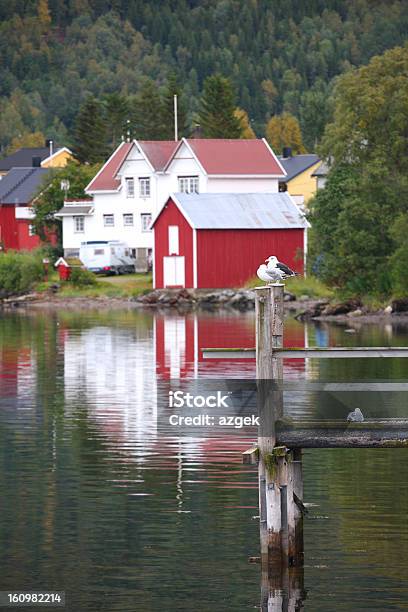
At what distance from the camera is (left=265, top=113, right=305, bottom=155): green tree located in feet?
562

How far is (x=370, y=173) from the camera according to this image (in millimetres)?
57125

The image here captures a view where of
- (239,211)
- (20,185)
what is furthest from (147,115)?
(239,211)

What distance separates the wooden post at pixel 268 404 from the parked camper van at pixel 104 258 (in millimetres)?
67119

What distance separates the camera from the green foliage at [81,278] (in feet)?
254

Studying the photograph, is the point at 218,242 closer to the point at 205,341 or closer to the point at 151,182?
the point at 151,182

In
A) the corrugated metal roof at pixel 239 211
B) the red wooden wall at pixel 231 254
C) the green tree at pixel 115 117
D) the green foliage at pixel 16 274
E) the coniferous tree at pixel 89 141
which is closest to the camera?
the red wooden wall at pixel 231 254

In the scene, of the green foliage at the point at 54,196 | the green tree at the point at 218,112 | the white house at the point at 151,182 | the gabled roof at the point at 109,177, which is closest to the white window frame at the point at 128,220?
the white house at the point at 151,182

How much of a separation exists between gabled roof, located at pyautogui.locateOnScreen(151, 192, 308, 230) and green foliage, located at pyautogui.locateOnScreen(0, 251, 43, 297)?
26.0 ft

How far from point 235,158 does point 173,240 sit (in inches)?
410

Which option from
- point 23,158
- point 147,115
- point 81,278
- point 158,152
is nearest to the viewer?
point 81,278

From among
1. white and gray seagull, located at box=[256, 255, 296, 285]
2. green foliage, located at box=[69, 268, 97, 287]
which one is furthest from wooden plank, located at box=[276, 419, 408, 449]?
green foliage, located at box=[69, 268, 97, 287]

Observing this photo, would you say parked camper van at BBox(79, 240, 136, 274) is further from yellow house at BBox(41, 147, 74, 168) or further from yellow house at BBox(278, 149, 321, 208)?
yellow house at BBox(41, 147, 74, 168)

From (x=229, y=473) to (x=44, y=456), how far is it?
3.26 metres

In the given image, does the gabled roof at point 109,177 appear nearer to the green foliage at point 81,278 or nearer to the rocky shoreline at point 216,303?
the green foliage at point 81,278
